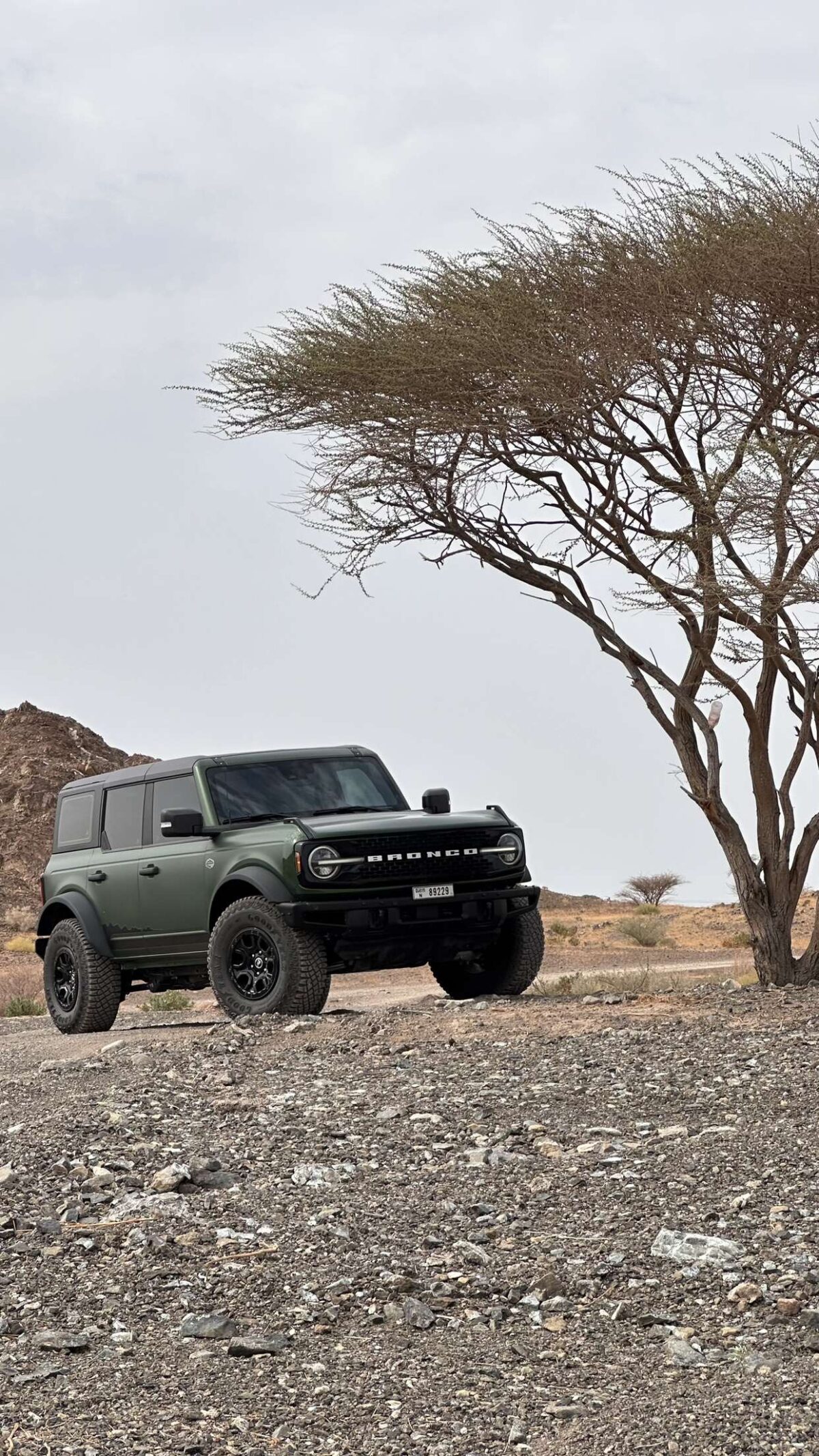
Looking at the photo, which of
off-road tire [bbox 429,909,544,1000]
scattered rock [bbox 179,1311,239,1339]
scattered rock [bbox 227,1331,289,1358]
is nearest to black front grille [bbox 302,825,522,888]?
off-road tire [bbox 429,909,544,1000]

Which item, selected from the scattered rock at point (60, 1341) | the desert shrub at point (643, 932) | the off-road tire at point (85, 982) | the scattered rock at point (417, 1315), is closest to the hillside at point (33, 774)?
the desert shrub at point (643, 932)

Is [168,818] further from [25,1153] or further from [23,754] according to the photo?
[23,754]

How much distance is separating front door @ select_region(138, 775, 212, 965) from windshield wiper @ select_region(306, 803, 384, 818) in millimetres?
907

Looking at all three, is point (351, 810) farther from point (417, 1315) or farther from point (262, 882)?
point (417, 1315)

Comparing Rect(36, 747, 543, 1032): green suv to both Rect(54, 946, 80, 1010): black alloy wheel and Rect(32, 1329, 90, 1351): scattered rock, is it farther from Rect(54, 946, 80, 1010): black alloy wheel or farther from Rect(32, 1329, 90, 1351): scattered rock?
Rect(32, 1329, 90, 1351): scattered rock

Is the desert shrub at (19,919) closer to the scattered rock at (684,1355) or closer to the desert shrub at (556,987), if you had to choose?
the desert shrub at (556,987)

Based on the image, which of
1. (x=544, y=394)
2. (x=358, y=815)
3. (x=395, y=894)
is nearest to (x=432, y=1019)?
(x=395, y=894)

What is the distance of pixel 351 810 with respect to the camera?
14.0 m

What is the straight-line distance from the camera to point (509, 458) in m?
17.1

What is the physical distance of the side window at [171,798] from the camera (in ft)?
45.8

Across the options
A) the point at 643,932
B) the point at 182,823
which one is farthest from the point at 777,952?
the point at 643,932

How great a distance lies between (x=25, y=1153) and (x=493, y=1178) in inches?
97.8

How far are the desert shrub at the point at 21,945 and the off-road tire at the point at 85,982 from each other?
19.7 metres

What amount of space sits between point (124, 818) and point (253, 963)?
2.42 metres
